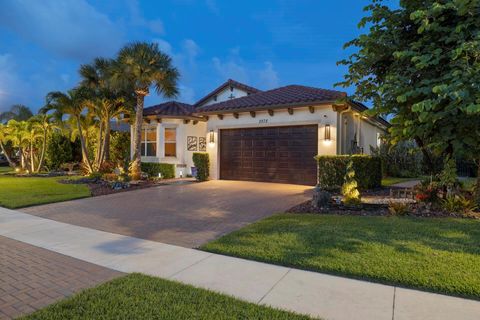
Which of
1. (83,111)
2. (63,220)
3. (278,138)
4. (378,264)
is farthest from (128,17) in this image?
(378,264)

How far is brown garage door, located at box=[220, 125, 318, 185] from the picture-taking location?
13.5m

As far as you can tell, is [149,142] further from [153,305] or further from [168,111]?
[153,305]

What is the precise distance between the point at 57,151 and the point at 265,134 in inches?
695

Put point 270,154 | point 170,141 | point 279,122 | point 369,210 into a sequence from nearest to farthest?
point 369,210 < point 279,122 < point 270,154 < point 170,141

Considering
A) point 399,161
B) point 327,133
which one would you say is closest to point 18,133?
point 327,133

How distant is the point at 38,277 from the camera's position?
399cm

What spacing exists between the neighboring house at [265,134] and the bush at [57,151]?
8.94 metres

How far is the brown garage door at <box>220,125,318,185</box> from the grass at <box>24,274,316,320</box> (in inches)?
417

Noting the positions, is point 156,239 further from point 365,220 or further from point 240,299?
point 365,220

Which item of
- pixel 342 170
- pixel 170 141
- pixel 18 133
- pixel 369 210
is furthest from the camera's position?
pixel 18 133

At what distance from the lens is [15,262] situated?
455 cm

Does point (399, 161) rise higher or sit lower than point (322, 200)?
higher

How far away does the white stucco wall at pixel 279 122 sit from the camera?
1266cm

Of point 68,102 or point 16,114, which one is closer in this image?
point 68,102
